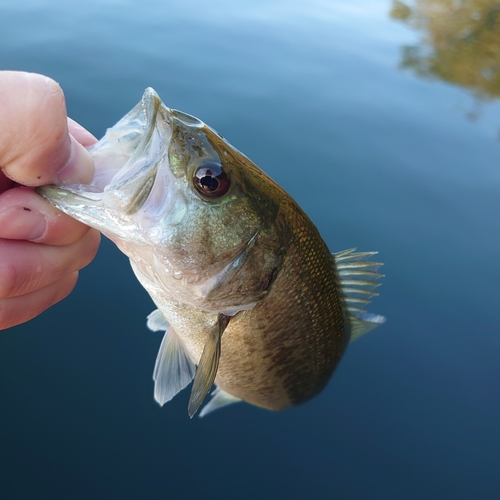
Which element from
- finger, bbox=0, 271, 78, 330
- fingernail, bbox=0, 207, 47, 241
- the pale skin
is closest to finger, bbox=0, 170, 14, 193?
the pale skin

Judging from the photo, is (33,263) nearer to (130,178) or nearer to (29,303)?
(29,303)

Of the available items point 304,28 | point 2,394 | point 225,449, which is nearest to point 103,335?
point 2,394

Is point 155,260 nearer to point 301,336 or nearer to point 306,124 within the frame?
point 301,336

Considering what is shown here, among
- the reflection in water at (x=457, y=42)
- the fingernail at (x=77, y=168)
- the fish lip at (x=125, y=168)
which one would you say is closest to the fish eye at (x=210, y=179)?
the fish lip at (x=125, y=168)

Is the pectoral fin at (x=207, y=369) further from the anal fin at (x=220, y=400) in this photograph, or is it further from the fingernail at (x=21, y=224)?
the anal fin at (x=220, y=400)

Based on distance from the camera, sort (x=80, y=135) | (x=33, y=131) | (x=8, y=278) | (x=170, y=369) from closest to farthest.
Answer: (x=33, y=131) → (x=8, y=278) → (x=80, y=135) → (x=170, y=369)

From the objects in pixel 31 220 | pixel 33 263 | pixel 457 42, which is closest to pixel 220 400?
pixel 33 263
